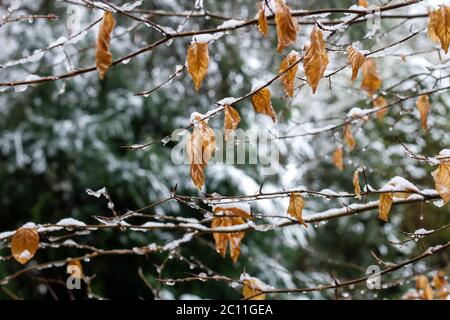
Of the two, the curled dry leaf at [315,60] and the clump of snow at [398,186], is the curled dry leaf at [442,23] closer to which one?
the curled dry leaf at [315,60]

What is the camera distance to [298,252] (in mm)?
4711

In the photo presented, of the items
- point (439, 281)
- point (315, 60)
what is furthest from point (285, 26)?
point (439, 281)

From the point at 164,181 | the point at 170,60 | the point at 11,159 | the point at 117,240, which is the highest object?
the point at 170,60

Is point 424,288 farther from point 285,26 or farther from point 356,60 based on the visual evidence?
point 285,26

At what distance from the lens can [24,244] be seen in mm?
1461

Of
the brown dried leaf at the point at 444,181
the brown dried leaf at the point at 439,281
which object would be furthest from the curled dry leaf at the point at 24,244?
the brown dried leaf at the point at 439,281

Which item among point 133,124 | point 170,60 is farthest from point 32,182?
point 170,60

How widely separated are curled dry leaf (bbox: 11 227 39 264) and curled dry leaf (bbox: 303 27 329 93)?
0.96 meters

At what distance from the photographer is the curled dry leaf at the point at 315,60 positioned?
115 centimetres

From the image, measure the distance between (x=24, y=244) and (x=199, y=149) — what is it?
65cm

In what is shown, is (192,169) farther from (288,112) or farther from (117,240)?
(288,112)

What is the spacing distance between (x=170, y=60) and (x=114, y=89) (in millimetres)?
645

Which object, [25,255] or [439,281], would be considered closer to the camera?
[25,255]
